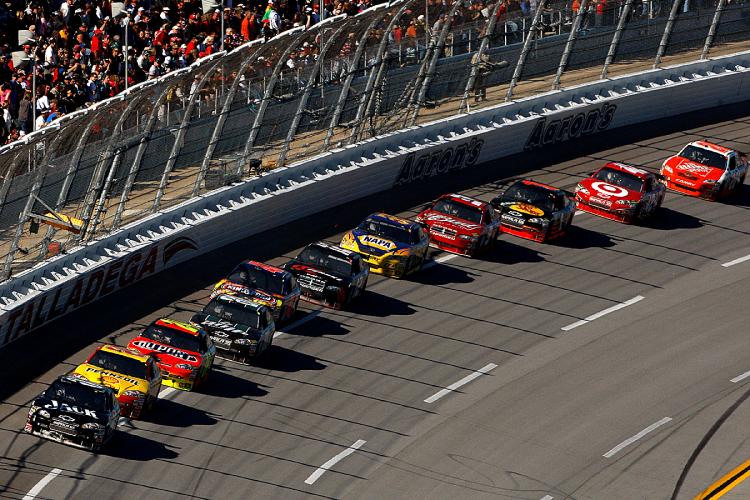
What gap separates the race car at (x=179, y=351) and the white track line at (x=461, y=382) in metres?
4.96

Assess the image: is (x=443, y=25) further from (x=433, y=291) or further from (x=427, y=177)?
(x=433, y=291)

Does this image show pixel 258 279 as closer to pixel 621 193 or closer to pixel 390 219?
pixel 390 219

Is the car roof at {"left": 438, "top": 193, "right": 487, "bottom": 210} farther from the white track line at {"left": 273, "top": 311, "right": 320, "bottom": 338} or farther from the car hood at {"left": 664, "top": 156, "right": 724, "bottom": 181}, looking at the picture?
the car hood at {"left": 664, "top": 156, "right": 724, "bottom": 181}

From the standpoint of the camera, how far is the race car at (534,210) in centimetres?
4350

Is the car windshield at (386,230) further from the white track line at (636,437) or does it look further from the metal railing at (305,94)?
the white track line at (636,437)

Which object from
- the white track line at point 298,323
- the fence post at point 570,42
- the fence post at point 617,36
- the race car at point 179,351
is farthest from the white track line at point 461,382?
the fence post at point 617,36

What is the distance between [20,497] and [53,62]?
18.5 metres

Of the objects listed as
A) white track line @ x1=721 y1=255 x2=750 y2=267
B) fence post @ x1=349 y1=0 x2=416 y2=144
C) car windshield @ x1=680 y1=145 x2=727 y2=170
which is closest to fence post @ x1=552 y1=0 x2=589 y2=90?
car windshield @ x1=680 y1=145 x2=727 y2=170

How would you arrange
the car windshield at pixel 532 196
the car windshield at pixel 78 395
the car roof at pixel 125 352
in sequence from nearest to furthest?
the car windshield at pixel 78 395
the car roof at pixel 125 352
the car windshield at pixel 532 196

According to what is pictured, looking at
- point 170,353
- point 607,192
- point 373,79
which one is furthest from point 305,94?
point 170,353

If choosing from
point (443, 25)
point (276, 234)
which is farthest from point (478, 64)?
point (276, 234)

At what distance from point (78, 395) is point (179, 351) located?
11.0 feet

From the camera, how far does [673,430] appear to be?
35.0 m

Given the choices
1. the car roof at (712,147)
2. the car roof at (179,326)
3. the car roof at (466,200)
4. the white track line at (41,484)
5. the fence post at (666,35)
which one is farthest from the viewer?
the fence post at (666,35)
